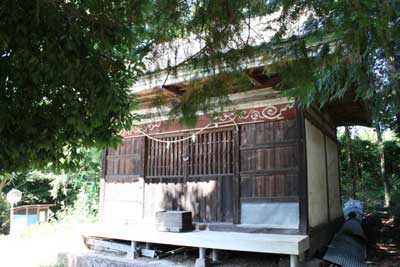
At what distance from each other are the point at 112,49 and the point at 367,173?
16431 millimetres

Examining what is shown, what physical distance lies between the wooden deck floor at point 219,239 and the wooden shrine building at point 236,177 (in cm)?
1

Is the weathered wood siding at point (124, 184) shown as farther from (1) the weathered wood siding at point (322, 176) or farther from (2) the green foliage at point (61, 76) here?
(2) the green foliage at point (61, 76)

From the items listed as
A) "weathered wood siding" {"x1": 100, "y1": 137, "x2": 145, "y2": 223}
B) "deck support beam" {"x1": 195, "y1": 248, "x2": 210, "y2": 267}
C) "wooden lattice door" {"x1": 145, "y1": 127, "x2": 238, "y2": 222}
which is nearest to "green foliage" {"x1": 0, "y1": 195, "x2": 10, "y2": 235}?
"weathered wood siding" {"x1": 100, "y1": 137, "x2": 145, "y2": 223}

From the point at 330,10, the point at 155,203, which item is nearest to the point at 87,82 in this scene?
the point at 330,10

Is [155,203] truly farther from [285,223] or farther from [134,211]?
[285,223]

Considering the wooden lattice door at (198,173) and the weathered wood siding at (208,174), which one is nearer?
the weathered wood siding at (208,174)

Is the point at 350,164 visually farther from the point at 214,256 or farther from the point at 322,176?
the point at 214,256

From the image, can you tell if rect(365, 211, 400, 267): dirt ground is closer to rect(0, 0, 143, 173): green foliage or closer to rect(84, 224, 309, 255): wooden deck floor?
rect(84, 224, 309, 255): wooden deck floor

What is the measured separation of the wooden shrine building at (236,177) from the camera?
500 centimetres

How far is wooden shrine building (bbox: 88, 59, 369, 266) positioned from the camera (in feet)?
16.4

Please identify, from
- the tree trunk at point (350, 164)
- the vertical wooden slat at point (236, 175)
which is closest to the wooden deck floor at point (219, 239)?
the vertical wooden slat at point (236, 175)

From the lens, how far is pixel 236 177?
5566mm

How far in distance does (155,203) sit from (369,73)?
432 centimetres

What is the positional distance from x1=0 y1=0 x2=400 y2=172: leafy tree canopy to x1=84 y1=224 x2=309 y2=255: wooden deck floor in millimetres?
2343
